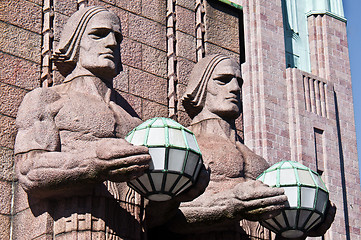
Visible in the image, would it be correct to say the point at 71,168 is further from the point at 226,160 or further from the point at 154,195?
the point at 226,160

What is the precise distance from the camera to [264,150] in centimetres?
1755

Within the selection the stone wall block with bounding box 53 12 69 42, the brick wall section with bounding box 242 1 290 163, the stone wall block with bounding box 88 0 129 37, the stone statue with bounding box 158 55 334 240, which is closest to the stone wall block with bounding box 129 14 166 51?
the stone wall block with bounding box 88 0 129 37

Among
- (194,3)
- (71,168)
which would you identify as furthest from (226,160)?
(194,3)

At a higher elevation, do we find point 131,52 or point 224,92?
point 131,52

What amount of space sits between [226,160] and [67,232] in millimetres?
2271

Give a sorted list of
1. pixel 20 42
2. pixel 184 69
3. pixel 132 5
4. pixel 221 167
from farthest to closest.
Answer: pixel 184 69, pixel 132 5, pixel 20 42, pixel 221 167

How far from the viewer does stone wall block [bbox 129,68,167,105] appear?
12008 mm

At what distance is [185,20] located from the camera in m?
13.2

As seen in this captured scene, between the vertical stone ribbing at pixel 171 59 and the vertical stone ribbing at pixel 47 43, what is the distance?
1828mm

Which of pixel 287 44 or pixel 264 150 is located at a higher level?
pixel 287 44

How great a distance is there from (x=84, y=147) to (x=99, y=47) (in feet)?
4.39

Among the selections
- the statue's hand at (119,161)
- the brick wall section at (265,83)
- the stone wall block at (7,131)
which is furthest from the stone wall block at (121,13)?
the brick wall section at (265,83)

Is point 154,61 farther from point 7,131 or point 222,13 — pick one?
point 7,131

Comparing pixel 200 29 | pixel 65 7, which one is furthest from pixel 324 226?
pixel 65 7
